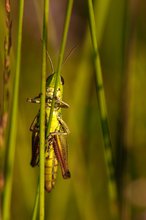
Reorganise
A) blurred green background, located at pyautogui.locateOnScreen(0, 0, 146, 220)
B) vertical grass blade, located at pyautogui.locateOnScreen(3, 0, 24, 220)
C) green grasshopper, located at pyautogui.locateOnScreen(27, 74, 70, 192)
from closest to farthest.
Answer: vertical grass blade, located at pyautogui.locateOnScreen(3, 0, 24, 220)
green grasshopper, located at pyautogui.locateOnScreen(27, 74, 70, 192)
blurred green background, located at pyautogui.locateOnScreen(0, 0, 146, 220)

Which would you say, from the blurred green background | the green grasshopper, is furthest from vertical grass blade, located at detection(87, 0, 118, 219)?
the blurred green background

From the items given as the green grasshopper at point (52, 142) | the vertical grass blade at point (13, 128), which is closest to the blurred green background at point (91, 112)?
the green grasshopper at point (52, 142)

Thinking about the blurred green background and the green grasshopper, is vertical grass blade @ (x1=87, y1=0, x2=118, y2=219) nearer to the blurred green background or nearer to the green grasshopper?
the green grasshopper

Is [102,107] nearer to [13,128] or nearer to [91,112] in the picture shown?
[13,128]

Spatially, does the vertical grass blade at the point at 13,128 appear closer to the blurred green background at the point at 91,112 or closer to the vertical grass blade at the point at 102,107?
the vertical grass blade at the point at 102,107

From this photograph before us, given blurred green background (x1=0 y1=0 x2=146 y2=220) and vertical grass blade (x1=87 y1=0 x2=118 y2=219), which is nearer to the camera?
vertical grass blade (x1=87 y1=0 x2=118 y2=219)

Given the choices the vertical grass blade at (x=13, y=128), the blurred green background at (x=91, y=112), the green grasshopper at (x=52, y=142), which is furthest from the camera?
the blurred green background at (x=91, y=112)

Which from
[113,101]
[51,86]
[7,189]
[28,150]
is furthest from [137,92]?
[7,189]

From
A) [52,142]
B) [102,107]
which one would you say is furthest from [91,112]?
[102,107]
